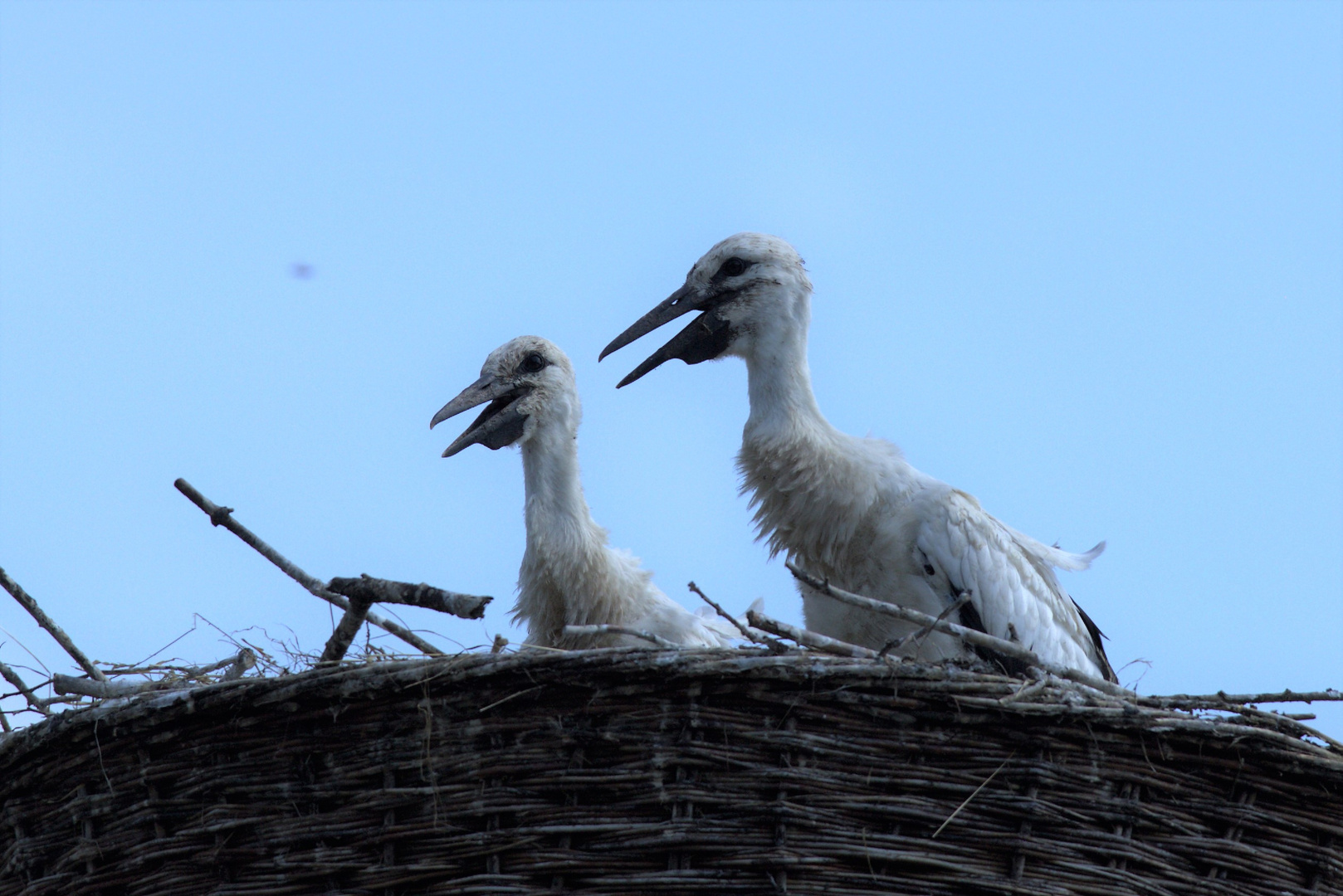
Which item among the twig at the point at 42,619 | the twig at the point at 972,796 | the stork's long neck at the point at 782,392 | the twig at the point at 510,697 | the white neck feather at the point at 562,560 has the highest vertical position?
the stork's long neck at the point at 782,392

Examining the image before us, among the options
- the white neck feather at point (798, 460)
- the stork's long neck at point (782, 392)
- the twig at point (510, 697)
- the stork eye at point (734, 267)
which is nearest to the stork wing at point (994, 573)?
the white neck feather at point (798, 460)

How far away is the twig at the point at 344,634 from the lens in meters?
3.90

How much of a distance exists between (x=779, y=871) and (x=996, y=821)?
1.62ft

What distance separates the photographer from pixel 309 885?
3775mm

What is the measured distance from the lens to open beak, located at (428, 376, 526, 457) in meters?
6.02

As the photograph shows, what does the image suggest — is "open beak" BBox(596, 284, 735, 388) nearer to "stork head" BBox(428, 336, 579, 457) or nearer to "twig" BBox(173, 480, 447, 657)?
"stork head" BBox(428, 336, 579, 457)

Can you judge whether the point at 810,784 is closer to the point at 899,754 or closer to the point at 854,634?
the point at 899,754

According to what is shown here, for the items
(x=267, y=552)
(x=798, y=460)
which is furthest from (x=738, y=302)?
(x=267, y=552)

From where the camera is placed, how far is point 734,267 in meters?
5.82

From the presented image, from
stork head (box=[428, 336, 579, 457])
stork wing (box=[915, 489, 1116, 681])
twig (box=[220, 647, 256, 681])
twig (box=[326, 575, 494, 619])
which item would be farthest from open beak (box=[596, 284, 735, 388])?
twig (box=[326, 575, 494, 619])

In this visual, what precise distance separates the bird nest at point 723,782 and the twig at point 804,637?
9 cm

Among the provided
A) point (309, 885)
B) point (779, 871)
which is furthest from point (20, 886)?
point (779, 871)

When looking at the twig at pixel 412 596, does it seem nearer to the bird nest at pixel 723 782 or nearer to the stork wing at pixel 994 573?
the bird nest at pixel 723 782

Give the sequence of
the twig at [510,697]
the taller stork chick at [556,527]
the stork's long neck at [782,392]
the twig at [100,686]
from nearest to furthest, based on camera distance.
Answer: the twig at [510,697], the twig at [100,686], the stork's long neck at [782,392], the taller stork chick at [556,527]
